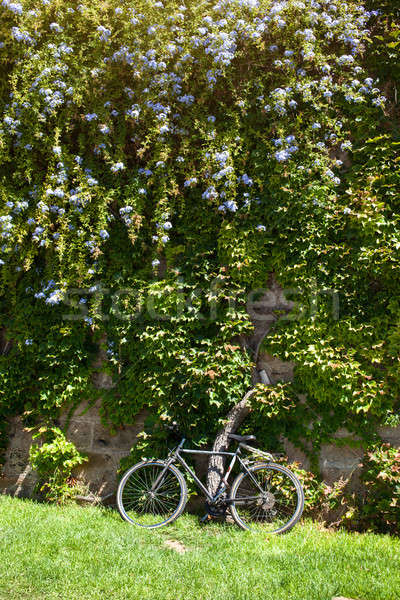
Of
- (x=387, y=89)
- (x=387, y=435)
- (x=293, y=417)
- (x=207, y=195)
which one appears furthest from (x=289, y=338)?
(x=387, y=89)

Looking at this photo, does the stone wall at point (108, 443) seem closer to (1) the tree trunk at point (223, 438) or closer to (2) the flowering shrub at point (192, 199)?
(2) the flowering shrub at point (192, 199)

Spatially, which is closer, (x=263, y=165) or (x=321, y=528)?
(x=321, y=528)

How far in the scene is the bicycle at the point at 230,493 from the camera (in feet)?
14.1

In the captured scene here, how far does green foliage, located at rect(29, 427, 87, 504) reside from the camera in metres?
5.02

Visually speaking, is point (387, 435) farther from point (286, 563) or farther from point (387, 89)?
point (387, 89)

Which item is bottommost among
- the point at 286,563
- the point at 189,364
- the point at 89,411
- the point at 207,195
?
the point at 286,563

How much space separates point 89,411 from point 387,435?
301cm

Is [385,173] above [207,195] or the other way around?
above

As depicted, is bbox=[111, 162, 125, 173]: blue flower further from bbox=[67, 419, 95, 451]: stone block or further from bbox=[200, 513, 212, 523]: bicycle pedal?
bbox=[200, 513, 212, 523]: bicycle pedal

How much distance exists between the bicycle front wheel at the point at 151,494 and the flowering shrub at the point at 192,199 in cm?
50

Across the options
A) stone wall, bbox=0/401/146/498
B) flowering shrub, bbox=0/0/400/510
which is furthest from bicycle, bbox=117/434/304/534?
stone wall, bbox=0/401/146/498

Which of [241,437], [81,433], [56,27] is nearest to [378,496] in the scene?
[241,437]

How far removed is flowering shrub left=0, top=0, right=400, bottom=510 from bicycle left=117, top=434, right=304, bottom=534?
14.6 inches

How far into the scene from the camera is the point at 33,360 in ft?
17.7
